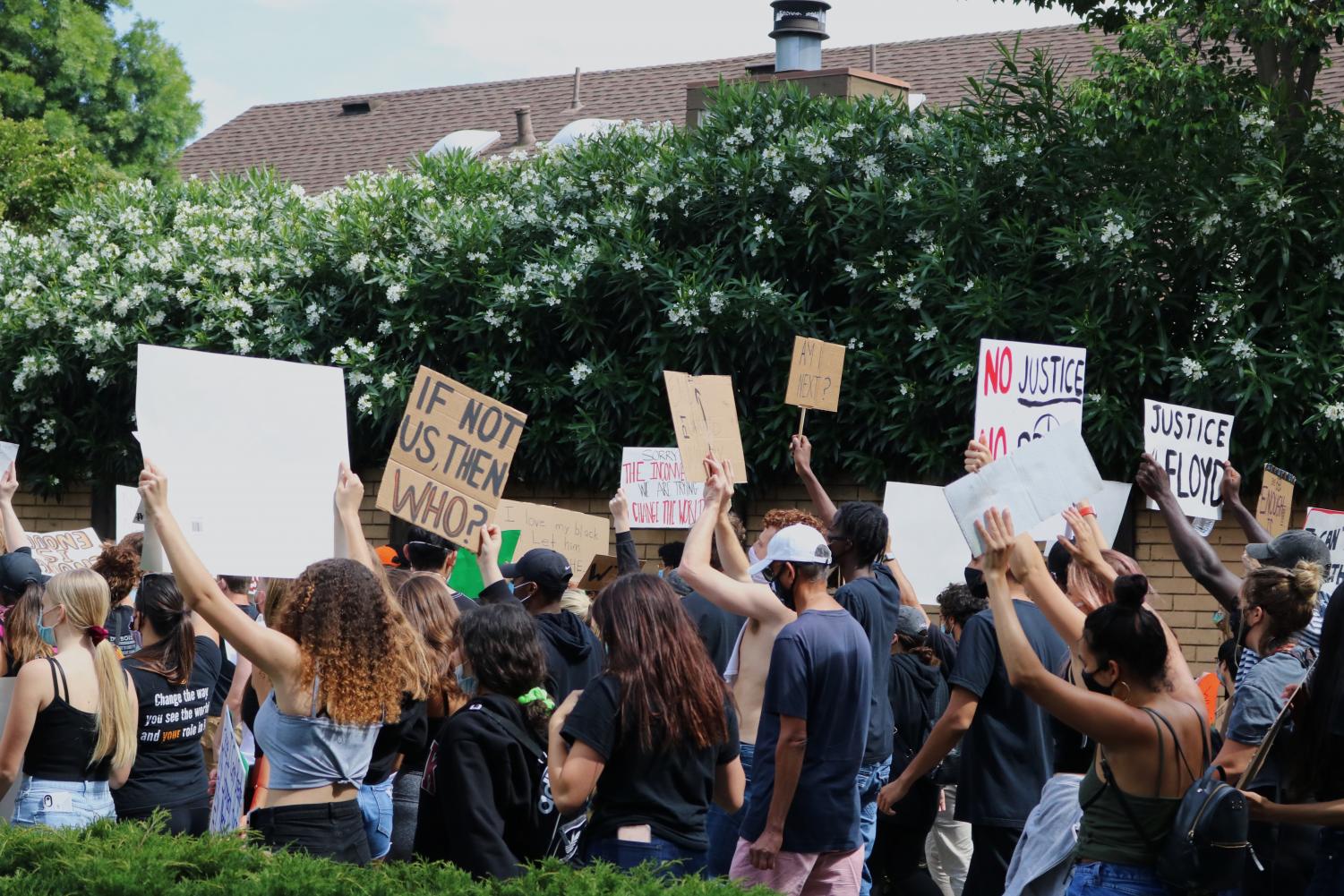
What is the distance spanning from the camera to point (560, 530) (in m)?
9.28

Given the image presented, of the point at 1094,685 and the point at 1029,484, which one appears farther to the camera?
the point at 1029,484

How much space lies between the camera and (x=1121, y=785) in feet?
14.8

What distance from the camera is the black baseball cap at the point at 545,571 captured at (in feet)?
20.2

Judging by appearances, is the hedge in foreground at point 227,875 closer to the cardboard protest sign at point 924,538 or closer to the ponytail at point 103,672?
the ponytail at point 103,672

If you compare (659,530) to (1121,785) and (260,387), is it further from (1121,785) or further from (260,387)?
(1121,785)

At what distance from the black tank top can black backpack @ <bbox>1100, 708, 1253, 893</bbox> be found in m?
3.88

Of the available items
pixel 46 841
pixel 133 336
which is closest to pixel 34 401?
pixel 133 336

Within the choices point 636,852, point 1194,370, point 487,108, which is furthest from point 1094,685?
point 487,108

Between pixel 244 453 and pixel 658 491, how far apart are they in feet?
15.1

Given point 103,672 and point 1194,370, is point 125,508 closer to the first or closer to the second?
point 103,672

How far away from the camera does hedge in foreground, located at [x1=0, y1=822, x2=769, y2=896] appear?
392 cm

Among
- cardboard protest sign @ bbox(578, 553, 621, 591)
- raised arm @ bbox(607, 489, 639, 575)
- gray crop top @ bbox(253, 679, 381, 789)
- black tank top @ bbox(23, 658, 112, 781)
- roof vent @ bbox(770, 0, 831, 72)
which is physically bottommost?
cardboard protest sign @ bbox(578, 553, 621, 591)

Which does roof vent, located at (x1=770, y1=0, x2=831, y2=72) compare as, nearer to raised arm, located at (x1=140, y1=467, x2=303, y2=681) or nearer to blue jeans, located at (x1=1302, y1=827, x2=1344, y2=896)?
raised arm, located at (x1=140, y1=467, x2=303, y2=681)

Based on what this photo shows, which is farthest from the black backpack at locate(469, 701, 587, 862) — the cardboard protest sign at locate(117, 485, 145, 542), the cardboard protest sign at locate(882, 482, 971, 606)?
the cardboard protest sign at locate(117, 485, 145, 542)
